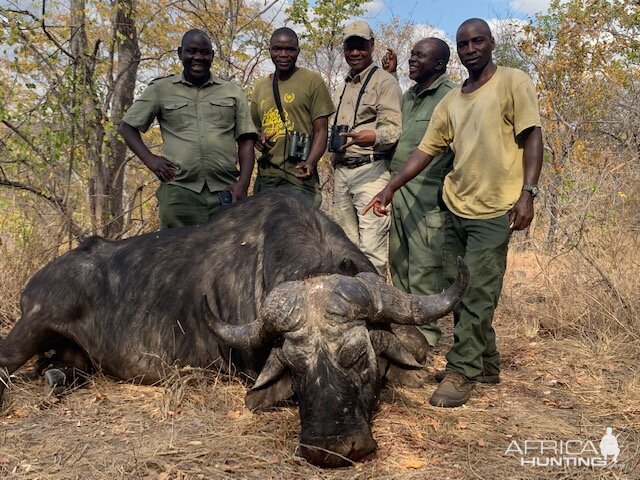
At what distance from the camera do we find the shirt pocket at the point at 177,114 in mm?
5520

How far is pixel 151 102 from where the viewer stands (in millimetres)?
5555

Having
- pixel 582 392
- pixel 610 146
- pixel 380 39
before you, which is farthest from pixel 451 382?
pixel 380 39

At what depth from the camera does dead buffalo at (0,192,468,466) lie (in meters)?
3.26

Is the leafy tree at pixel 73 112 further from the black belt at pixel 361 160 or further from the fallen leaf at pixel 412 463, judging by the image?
the fallen leaf at pixel 412 463

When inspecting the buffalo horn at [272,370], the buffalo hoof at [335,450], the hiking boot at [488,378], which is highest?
the buffalo horn at [272,370]

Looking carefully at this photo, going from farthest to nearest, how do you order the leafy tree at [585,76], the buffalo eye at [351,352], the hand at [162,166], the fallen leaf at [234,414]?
1. the leafy tree at [585,76]
2. the hand at [162,166]
3. the fallen leaf at [234,414]
4. the buffalo eye at [351,352]

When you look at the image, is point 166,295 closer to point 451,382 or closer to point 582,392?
point 451,382

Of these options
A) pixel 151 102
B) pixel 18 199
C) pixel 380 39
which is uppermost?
pixel 380 39

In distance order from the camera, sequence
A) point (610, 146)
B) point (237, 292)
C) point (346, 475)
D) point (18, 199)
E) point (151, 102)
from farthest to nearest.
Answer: point (610, 146) < point (18, 199) < point (151, 102) < point (237, 292) < point (346, 475)

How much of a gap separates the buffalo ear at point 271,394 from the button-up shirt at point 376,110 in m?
2.70

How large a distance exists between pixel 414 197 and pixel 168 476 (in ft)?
11.1

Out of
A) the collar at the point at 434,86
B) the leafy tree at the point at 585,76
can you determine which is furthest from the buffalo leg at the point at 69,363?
the leafy tree at the point at 585,76

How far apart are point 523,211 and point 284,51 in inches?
114

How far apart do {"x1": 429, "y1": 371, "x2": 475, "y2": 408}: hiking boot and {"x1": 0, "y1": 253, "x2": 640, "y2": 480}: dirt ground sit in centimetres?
8
